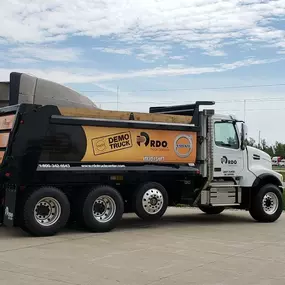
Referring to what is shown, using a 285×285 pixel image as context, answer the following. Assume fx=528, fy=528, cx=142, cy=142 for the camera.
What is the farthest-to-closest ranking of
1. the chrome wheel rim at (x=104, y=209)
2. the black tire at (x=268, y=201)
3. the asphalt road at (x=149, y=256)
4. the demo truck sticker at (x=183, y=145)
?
the black tire at (x=268, y=201), the demo truck sticker at (x=183, y=145), the chrome wheel rim at (x=104, y=209), the asphalt road at (x=149, y=256)

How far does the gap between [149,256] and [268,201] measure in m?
6.21

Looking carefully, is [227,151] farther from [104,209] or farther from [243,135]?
[104,209]

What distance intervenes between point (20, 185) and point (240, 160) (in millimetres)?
5889

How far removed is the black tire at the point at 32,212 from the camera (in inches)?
414

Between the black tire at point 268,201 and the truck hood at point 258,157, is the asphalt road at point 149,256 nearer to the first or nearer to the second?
the black tire at point 268,201

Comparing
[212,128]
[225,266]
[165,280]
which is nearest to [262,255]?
[225,266]

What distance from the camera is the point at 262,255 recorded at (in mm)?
9055

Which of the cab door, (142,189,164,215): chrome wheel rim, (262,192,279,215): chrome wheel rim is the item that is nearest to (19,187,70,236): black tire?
(142,189,164,215): chrome wheel rim

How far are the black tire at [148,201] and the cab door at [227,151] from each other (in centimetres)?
174

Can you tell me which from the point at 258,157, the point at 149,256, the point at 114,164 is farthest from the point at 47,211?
the point at 258,157

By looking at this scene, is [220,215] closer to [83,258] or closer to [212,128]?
[212,128]

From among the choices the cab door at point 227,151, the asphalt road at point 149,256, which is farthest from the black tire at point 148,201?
the cab door at point 227,151

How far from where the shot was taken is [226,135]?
13562 millimetres

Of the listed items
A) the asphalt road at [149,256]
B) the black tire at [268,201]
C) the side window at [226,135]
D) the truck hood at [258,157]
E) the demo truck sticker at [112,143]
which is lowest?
the asphalt road at [149,256]
